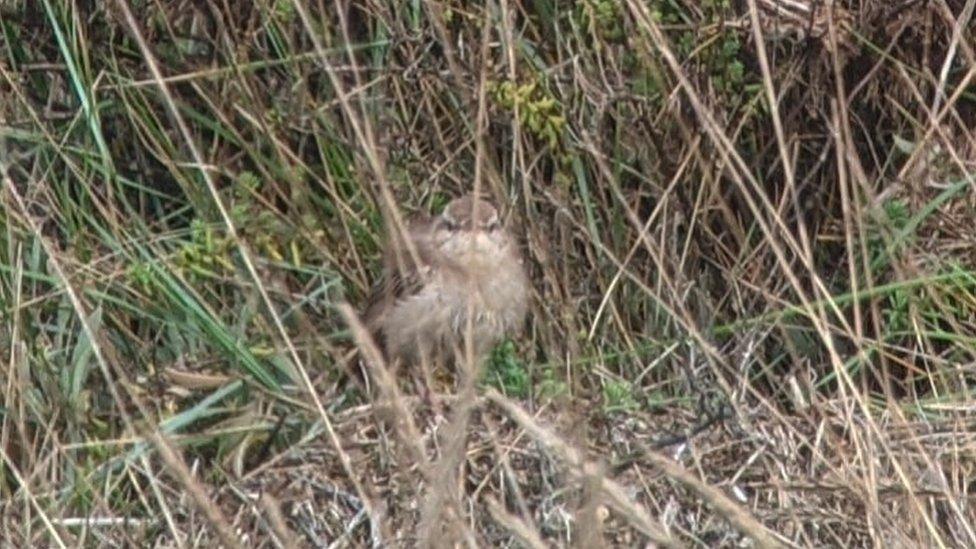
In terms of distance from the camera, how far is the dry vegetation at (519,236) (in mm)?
4246

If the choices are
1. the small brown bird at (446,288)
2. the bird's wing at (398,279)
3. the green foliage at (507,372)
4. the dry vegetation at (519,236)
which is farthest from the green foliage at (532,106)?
the green foliage at (507,372)

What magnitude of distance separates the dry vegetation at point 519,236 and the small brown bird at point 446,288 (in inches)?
3.3

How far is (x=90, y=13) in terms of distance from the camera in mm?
5297

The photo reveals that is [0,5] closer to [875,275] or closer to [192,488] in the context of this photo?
[875,275]

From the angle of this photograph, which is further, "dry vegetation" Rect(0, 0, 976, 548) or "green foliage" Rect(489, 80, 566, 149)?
"green foliage" Rect(489, 80, 566, 149)

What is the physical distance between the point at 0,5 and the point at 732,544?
7.40 feet

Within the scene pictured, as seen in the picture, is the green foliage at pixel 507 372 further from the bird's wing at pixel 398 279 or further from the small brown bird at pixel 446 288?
the bird's wing at pixel 398 279

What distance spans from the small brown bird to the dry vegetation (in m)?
0.08

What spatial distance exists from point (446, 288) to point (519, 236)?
0.72ft

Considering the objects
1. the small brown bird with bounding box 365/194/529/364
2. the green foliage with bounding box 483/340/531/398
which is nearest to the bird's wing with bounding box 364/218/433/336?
the small brown bird with bounding box 365/194/529/364

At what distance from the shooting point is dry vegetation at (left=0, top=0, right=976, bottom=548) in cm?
425

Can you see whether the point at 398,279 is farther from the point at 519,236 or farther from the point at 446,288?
the point at 519,236

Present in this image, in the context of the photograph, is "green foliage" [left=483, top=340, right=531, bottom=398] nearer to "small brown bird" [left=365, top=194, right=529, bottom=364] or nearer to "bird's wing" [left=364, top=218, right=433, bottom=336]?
"small brown bird" [left=365, top=194, right=529, bottom=364]

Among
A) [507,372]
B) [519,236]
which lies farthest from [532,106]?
[507,372]
